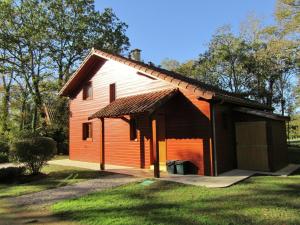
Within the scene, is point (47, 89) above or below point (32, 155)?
above

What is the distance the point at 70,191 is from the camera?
352 inches

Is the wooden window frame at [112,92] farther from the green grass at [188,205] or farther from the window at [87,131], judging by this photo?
the green grass at [188,205]

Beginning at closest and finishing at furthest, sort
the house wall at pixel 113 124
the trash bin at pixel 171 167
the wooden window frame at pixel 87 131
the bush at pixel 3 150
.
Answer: the trash bin at pixel 171 167 < the house wall at pixel 113 124 < the wooden window frame at pixel 87 131 < the bush at pixel 3 150

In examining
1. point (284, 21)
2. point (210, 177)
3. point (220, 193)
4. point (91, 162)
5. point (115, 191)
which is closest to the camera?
point (220, 193)

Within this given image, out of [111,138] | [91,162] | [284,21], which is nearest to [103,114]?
[111,138]

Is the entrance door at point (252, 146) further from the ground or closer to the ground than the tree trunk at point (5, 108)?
closer to the ground

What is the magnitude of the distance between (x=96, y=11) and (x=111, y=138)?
20.3m

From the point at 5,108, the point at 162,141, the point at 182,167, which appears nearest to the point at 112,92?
the point at 162,141

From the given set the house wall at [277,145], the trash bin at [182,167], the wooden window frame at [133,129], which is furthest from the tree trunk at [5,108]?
the house wall at [277,145]

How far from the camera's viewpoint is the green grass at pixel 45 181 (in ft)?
30.9

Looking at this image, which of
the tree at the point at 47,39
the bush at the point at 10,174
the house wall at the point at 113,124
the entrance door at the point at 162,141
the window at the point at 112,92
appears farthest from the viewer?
the tree at the point at 47,39

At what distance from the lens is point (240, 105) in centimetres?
1313

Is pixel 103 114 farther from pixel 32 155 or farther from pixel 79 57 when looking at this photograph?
pixel 79 57

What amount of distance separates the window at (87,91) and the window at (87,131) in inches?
64.7
